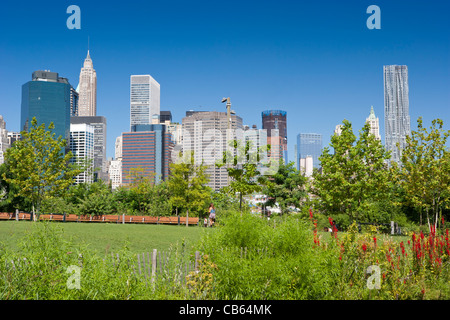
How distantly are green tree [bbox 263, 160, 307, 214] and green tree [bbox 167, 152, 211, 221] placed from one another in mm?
5507

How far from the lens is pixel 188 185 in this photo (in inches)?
1247

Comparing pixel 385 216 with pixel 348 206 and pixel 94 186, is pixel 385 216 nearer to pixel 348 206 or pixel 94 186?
pixel 348 206

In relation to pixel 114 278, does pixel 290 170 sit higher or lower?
higher

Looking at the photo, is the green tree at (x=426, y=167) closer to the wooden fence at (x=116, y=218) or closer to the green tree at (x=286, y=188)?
the green tree at (x=286, y=188)

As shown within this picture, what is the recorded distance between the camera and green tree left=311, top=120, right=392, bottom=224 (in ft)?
65.7

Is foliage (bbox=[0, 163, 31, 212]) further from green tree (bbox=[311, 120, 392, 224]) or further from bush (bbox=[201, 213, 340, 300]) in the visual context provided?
bush (bbox=[201, 213, 340, 300])

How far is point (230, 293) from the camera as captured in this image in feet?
22.1

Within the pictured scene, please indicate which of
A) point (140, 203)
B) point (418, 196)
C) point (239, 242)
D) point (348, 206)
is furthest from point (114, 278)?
point (140, 203)

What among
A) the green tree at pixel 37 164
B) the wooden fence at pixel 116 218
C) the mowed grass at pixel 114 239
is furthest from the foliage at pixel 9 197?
the mowed grass at pixel 114 239

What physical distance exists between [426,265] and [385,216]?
18.8 m

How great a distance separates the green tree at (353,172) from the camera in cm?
2003

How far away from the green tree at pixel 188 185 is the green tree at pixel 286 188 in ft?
18.1

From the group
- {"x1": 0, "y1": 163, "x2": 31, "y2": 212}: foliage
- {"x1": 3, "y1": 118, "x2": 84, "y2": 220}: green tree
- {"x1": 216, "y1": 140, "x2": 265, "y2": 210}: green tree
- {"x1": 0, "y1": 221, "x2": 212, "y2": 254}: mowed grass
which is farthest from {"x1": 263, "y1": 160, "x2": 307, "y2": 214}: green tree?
{"x1": 0, "y1": 163, "x2": 31, "y2": 212}: foliage

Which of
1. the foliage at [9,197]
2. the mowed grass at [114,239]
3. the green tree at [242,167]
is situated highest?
the green tree at [242,167]
